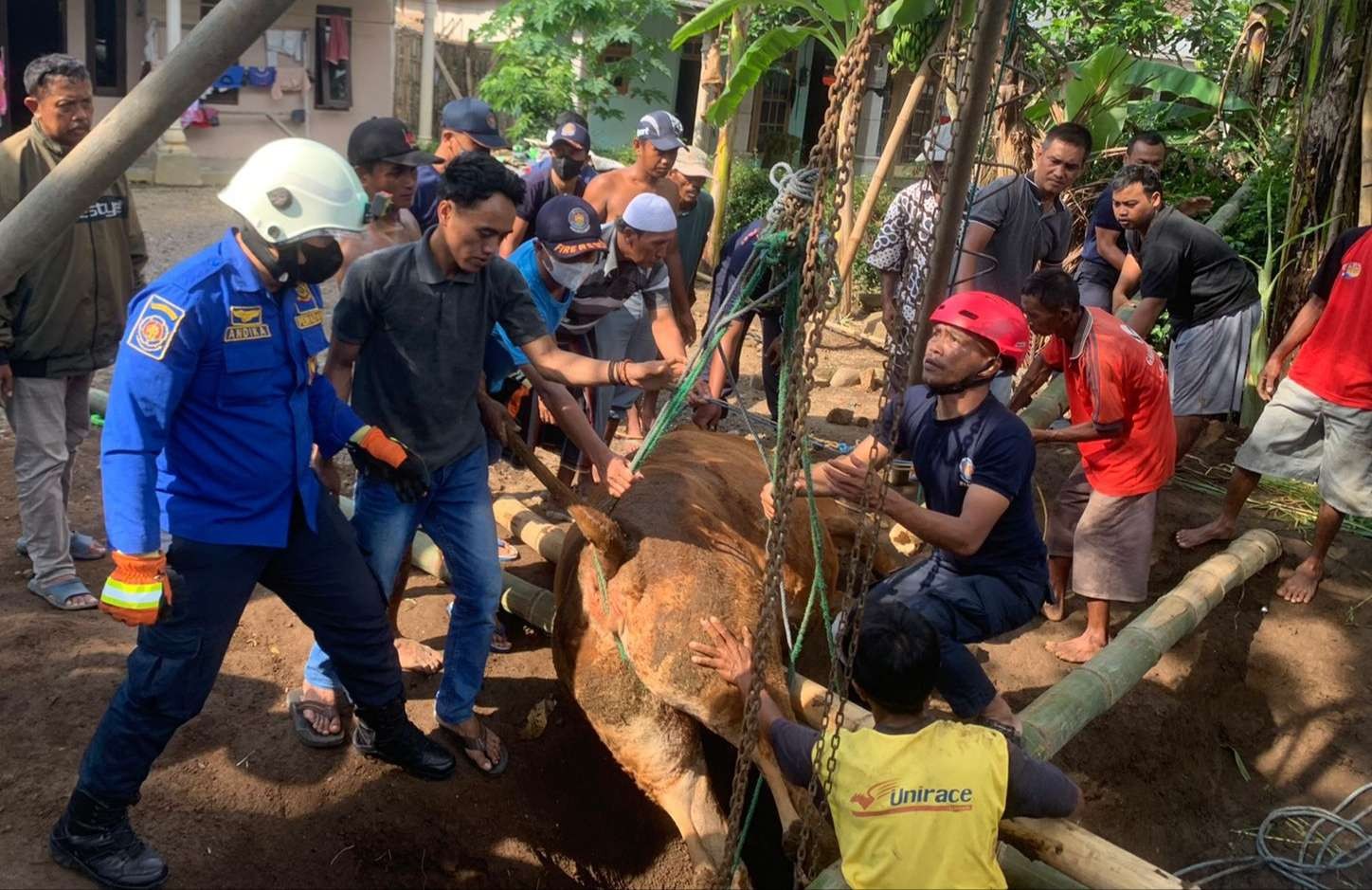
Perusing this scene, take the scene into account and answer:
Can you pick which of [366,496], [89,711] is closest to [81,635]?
[89,711]

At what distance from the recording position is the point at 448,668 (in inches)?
162

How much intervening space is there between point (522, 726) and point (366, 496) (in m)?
1.31

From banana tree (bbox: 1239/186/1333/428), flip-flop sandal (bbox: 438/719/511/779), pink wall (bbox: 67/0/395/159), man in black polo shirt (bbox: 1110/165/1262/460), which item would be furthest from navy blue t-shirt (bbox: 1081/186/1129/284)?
pink wall (bbox: 67/0/395/159)

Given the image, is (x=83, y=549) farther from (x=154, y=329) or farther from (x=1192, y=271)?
(x=1192, y=271)

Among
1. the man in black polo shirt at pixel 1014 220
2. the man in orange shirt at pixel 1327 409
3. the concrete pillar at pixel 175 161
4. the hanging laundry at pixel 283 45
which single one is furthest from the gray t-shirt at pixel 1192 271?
the hanging laundry at pixel 283 45

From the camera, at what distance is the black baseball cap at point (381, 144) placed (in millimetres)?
4637

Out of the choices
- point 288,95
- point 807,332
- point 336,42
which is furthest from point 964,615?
point 336,42

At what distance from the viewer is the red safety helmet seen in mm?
3549

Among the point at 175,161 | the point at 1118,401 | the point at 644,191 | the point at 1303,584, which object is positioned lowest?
the point at 1303,584

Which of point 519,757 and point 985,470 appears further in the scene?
point 519,757

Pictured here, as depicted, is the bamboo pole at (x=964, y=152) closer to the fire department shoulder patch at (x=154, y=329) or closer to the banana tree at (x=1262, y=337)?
the fire department shoulder patch at (x=154, y=329)

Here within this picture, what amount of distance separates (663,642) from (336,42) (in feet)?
49.8

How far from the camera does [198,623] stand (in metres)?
3.19

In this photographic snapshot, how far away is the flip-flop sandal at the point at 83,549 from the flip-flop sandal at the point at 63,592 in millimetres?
347
